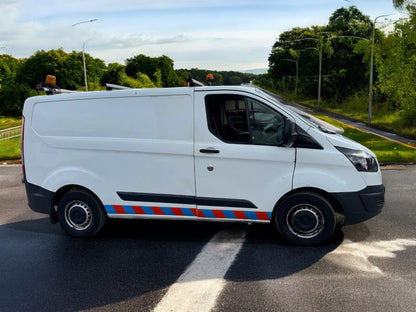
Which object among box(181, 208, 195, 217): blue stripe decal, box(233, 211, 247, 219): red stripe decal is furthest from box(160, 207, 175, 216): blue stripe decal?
box(233, 211, 247, 219): red stripe decal

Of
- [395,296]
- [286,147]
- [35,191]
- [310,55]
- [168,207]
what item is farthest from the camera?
[310,55]

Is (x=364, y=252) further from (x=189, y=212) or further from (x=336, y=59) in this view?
(x=336, y=59)

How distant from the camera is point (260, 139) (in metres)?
5.11

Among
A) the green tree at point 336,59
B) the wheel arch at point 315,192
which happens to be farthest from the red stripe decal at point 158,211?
the green tree at point 336,59

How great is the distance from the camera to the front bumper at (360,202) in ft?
16.7

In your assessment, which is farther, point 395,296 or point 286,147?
point 286,147

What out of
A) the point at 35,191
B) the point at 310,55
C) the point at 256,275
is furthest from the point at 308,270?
the point at 310,55

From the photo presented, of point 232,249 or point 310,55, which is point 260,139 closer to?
point 232,249

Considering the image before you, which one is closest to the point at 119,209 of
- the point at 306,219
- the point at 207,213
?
the point at 207,213

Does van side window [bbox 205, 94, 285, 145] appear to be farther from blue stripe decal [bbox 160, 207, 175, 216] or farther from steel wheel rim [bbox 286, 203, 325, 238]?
blue stripe decal [bbox 160, 207, 175, 216]

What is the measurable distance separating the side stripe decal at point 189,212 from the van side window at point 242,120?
901 mm

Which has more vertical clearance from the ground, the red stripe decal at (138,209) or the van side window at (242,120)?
the van side window at (242,120)

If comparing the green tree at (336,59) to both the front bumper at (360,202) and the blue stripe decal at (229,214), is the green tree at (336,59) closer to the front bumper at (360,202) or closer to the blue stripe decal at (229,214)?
Answer: the front bumper at (360,202)

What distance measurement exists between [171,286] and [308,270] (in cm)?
149
